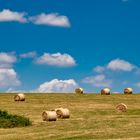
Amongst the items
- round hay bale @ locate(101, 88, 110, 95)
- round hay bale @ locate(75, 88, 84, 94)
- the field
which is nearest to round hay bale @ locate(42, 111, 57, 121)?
the field

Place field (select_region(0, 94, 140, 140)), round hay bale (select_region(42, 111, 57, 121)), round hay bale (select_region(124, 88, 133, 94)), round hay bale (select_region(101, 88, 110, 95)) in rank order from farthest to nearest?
round hay bale (select_region(124, 88, 133, 94)) < round hay bale (select_region(101, 88, 110, 95)) < round hay bale (select_region(42, 111, 57, 121)) < field (select_region(0, 94, 140, 140))

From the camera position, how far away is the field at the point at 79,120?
30797 millimetres

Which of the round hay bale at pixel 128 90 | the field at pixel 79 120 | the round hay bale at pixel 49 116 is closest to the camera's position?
the field at pixel 79 120

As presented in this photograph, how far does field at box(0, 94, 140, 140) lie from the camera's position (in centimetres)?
3080

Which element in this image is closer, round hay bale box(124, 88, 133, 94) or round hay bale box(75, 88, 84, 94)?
round hay bale box(124, 88, 133, 94)

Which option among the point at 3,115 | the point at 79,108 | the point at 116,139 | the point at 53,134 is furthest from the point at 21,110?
the point at 116,139

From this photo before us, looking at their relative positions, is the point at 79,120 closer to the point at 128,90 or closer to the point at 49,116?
the point at 49,116

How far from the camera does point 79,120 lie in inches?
1598

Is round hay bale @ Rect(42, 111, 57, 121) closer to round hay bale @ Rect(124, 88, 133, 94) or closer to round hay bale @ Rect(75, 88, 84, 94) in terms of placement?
round hay bale @ Rect(75, 88, 84, 94)

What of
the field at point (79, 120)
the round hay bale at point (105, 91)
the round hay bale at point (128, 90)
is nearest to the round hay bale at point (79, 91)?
the round hay bale at point (105, 91)

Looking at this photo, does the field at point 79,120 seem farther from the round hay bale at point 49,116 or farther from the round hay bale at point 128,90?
the round hay bale at point 128,90

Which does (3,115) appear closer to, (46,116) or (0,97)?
(46,116)

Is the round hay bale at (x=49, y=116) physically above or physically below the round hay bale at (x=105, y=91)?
below

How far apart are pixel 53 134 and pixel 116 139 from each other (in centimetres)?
481
